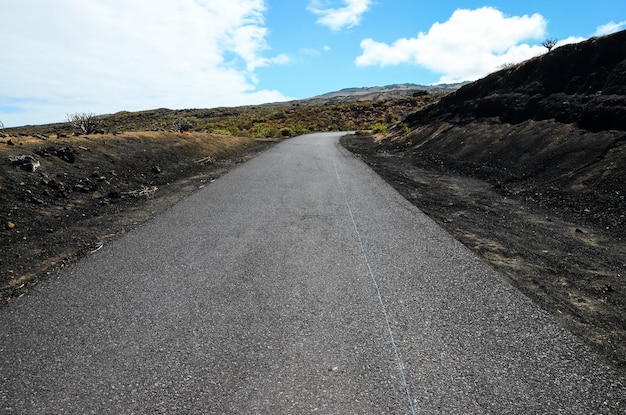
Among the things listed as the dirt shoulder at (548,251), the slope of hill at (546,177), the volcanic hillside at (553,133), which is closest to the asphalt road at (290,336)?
the dirt shoulder at (548,251)

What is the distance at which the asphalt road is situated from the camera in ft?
11.0

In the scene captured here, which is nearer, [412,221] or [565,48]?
[412,221]

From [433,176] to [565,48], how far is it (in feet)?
32.5

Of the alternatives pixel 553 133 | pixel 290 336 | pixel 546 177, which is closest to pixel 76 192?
pixel 290 336

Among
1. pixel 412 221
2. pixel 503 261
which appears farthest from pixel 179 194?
pixel 503 261

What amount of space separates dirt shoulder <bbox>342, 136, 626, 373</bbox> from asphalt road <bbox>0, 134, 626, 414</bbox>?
341 mm

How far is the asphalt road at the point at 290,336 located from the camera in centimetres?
336

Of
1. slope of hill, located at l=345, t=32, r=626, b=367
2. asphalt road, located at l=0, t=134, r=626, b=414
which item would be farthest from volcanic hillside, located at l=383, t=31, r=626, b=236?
asphalt road, located at l=0, t=134, r=626, b=414

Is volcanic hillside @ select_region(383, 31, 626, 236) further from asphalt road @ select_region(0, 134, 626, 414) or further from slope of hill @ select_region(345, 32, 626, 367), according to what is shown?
asphalt road @ select_region(0, 134, 626, 414)

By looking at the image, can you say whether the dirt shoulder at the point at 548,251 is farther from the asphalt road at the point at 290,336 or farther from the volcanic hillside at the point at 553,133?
the volcanic hillside at the point at 553,133

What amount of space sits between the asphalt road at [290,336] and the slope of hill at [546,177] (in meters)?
0.78

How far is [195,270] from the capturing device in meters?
6.03

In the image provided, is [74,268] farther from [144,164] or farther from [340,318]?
[144,164]

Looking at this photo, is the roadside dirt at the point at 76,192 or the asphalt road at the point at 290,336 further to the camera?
the roadside dirt at the point at 76,192
